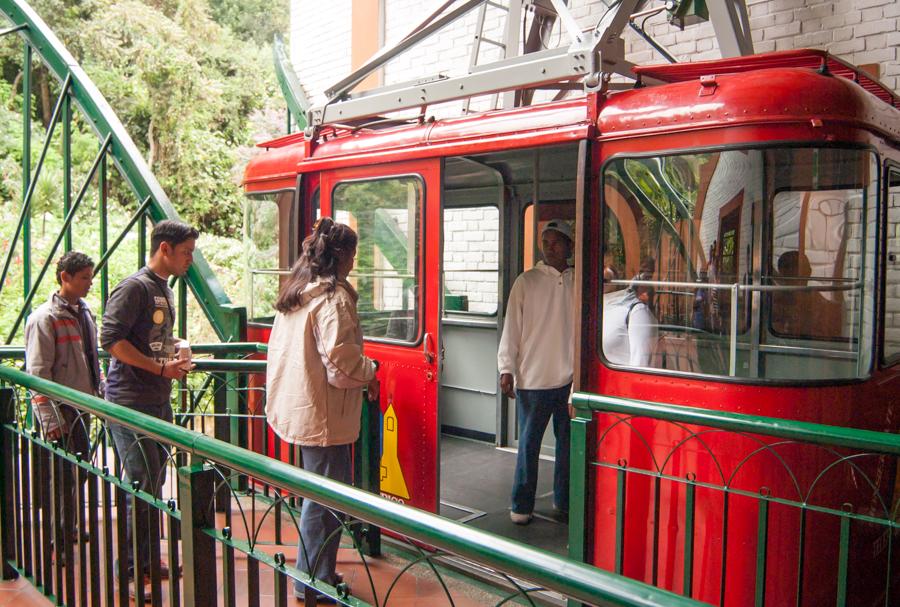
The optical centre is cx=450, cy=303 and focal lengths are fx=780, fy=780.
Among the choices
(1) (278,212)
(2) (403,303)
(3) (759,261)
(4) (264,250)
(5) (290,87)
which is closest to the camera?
(3) (759,261)

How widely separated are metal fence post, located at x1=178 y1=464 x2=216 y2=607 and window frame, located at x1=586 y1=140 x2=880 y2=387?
1.81 m

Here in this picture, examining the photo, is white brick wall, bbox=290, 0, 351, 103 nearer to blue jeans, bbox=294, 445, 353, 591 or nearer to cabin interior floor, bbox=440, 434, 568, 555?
cabin interior floor, bbox=440, 434, 568, 555

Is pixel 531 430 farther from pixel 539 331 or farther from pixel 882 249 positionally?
pixel 882 249

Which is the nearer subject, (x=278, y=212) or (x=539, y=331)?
(x=539, y=331)

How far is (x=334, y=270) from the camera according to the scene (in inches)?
132

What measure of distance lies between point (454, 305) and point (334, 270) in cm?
366

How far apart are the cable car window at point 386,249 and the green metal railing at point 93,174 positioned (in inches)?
50.6

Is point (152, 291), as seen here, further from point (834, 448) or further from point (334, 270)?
point (834, 448)

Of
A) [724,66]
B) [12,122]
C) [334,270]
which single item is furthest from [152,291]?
[12,122]

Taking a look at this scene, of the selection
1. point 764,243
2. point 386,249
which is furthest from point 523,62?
point 764,243

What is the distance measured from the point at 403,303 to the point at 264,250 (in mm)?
1537

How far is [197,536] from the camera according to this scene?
2.27m

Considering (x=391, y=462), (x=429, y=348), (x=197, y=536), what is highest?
(x=429, y=348)

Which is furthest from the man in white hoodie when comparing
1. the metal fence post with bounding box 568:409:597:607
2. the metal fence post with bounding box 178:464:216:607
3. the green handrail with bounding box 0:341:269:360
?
the metal fence post with bounding box 178:464:216:607
